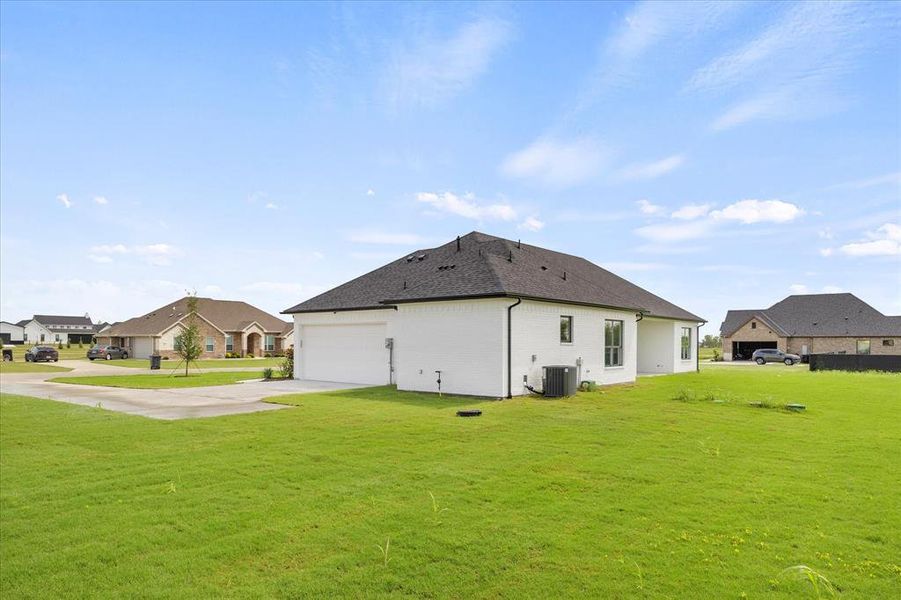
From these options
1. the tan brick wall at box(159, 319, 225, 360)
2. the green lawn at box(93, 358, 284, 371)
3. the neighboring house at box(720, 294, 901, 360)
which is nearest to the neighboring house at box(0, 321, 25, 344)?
the green lawn at box(93, 358, 284, 371)

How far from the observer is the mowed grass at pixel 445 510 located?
4766mm

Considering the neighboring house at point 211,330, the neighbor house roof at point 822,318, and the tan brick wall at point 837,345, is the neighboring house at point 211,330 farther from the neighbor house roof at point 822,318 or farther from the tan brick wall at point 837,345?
the tan brick wall at point 837,345

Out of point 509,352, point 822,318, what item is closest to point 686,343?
point 509,352

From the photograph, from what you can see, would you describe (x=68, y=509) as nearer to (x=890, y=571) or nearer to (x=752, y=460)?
(x=890, y=571)

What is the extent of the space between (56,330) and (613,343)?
13133 centimetres

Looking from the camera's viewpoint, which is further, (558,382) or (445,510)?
(558,382)

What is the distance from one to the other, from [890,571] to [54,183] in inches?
941

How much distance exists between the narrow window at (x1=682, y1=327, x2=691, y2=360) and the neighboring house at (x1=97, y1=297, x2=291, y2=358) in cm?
4516

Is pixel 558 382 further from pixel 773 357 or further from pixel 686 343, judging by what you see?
pixel 773 357

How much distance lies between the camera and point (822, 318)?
55.0m

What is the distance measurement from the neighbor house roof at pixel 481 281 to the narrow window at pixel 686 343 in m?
3.01

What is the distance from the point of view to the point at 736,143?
18.3 m

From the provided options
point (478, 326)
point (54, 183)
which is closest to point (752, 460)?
point (478, 326)

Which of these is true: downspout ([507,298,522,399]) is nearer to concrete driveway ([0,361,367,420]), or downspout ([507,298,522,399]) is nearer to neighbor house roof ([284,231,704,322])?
neighbor house roof ([284,231,704,322])
